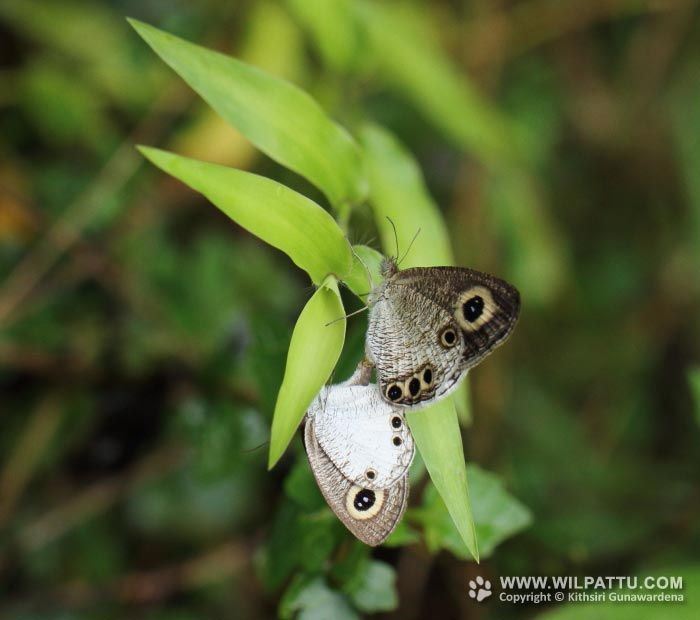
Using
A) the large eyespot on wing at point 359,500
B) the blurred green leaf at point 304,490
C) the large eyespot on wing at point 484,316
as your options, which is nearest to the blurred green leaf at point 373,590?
the blurred green leaf at point 304,490

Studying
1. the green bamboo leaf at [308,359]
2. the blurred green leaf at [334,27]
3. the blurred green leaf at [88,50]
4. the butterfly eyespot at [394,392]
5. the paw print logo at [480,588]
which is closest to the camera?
the green bamboo leaf at [308,359]

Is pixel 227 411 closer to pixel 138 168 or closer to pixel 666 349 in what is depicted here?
pixel 138 168

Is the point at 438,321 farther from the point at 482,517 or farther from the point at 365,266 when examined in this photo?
the point at 482,517

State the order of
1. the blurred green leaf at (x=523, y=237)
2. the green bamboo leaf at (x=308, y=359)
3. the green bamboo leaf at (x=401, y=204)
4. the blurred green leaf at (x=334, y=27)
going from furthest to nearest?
the blurred green leaf at (x=523, y=237) < the blurred green leaf at (x=334, y=27) < the green bamboo leaf at (x=401, y=204) < the green bamboo leaf at (x=308, y=359)

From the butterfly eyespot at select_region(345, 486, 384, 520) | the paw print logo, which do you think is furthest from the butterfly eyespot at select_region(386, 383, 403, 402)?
the paw print logo

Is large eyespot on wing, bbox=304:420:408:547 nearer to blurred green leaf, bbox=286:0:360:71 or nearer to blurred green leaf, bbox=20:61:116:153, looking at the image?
blurred green leaf, bbox=286:0:360:71

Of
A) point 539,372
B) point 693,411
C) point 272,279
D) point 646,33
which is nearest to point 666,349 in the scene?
point 693,411

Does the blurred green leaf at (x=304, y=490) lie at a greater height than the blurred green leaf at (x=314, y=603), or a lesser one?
greater

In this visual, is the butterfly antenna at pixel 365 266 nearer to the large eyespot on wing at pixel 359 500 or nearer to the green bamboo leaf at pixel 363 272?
the green bamboo leaf at pixel 363 272
